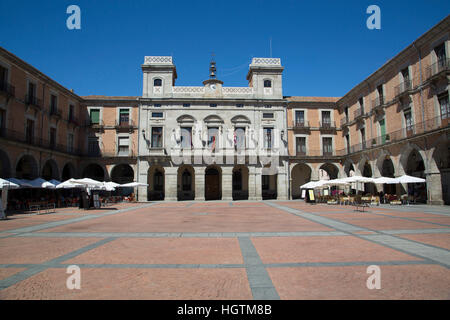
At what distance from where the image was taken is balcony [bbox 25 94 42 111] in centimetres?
2264

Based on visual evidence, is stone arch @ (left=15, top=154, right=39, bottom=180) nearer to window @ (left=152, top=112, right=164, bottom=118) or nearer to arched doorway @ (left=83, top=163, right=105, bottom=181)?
arched doorway @ (left=83, top=163, right=105, bottom=181)

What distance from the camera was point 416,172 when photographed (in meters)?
23.4

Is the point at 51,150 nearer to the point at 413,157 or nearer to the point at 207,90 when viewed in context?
the point at 207,90

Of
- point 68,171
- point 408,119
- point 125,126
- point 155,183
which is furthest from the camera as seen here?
point 155,183

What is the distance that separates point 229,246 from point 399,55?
2249 centimetres

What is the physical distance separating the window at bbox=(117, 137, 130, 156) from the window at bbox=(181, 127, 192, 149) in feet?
19.9

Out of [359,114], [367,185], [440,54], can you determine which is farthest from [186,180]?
[440,54]

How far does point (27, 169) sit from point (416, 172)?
33.1 metres

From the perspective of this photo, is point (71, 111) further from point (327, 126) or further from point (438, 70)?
point (438, 70)

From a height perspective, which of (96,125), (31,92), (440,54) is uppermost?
(440,54)

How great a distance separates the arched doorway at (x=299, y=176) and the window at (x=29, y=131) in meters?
26.5

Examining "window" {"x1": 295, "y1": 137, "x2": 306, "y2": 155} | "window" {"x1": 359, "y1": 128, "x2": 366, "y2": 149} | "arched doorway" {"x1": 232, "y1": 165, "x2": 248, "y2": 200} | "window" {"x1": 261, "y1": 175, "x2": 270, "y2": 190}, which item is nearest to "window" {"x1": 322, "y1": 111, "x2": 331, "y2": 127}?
"window" {"x1": 295, "y1": 137, "x2": 306, "y2": 155}
